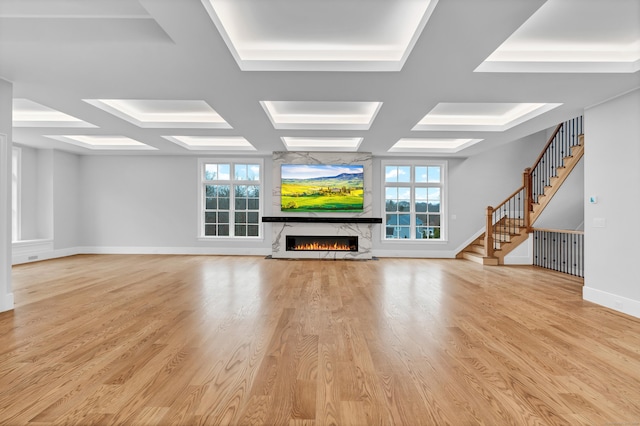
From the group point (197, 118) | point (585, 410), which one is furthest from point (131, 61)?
point (585, 410)

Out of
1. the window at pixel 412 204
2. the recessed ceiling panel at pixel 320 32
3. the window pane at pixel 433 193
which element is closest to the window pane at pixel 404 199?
the window at pixel 412 204

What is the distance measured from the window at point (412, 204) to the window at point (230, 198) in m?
3.64

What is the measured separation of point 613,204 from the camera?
447 cm

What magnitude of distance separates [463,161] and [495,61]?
5.99 metres

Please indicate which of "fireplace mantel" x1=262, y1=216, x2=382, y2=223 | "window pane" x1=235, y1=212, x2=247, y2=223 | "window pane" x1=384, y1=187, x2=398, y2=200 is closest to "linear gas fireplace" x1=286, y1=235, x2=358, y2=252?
"fireplace mantel" x1=262, y1=216, x2=382, y2=223

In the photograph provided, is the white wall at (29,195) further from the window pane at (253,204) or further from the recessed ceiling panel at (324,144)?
the recessed ceiling panel at (324,144)

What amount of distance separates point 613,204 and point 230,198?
8.17 m

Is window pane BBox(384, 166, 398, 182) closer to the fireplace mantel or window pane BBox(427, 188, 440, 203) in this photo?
window pane BBox(427, 188, 440, 203)

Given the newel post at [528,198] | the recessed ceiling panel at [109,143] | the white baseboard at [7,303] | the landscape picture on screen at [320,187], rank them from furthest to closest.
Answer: the landscape picture on screen at [320,187], the recessed ceiling panel at [109,143], the newel post at [528,198], the white baseboard at [7,303]

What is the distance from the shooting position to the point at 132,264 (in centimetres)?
769

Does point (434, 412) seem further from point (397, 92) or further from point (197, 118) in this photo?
point (197, 118)

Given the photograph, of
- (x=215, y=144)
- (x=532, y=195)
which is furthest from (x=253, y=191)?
(x=532, y=195)

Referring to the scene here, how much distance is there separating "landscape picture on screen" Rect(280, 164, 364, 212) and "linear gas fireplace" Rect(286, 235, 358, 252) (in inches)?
29.3

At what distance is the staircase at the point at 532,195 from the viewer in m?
7.51
